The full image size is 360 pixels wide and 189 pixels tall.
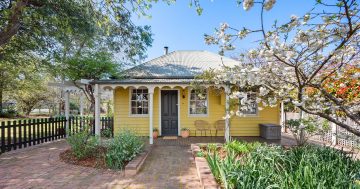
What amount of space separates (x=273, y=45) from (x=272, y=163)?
2.41 meters

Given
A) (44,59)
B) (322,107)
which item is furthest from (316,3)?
(44,59)

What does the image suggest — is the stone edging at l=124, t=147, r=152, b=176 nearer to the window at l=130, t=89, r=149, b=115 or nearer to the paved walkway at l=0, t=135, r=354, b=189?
the paved walkway at l=0, t=135, r=354, b=189

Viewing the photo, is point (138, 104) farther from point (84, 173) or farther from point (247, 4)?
point (247, 4)

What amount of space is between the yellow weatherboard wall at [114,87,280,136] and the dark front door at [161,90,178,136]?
26cm

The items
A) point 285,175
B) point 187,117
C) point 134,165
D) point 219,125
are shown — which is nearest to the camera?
point 285,175

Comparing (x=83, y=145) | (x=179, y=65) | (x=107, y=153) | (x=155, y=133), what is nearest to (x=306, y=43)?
(x=107, y=153)

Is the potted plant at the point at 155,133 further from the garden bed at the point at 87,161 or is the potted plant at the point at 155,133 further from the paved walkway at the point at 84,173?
the garden bed at the point at 87,161

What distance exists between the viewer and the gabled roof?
10152 mm

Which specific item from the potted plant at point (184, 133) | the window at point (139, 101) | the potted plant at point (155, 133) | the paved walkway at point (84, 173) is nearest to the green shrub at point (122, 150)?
the paved walkway at point (84, 173)

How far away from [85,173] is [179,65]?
7997 mm

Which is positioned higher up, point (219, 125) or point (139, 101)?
point (139, 101)

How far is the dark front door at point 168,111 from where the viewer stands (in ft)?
33.6

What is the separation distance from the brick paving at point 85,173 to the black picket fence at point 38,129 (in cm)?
55

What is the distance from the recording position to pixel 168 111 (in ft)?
33.6
